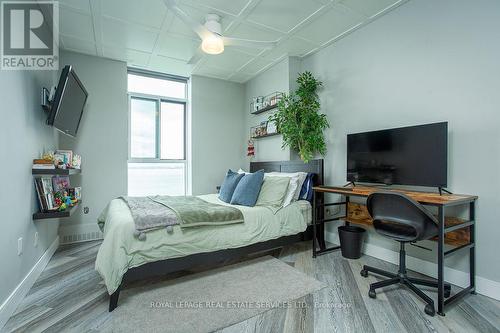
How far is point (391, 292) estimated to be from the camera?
81.4 inches

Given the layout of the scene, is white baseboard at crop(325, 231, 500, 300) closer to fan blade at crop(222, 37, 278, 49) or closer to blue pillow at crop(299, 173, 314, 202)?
blue pillow at crop(299, 173, 314, 202)

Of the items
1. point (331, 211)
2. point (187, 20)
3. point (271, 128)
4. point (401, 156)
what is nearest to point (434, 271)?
point (401, 156)

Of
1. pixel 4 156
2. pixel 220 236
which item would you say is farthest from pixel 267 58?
pixel 4 156

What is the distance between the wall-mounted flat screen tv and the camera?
2.44 meters

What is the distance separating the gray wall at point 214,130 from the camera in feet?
15.0

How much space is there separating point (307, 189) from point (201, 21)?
2.41 metres

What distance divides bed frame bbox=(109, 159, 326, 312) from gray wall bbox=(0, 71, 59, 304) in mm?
824

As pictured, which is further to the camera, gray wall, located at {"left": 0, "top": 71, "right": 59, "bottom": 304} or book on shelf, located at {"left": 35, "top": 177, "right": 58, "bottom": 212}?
book on shelf, located at {"left": 35, "top": 177, "right": 58, "bottom": 212}

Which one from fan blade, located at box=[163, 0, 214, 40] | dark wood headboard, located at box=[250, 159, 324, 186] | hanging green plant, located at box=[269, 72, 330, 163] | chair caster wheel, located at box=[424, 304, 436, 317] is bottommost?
chair caster wheel, located at box=[424, 304, 436, 317]

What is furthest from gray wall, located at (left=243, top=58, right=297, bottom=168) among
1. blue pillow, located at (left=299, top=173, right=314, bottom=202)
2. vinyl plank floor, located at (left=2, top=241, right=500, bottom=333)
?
vinyl plank floor, located at (left=2, top=241, right=500, bottom=333)

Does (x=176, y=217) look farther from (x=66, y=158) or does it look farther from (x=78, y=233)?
(x=78, y=233)

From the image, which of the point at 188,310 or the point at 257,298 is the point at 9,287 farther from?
the point at 257,298

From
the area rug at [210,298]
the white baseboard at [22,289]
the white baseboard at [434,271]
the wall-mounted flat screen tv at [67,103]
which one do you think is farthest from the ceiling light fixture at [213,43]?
the white baseboard at [434,271]

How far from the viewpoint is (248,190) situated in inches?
114
